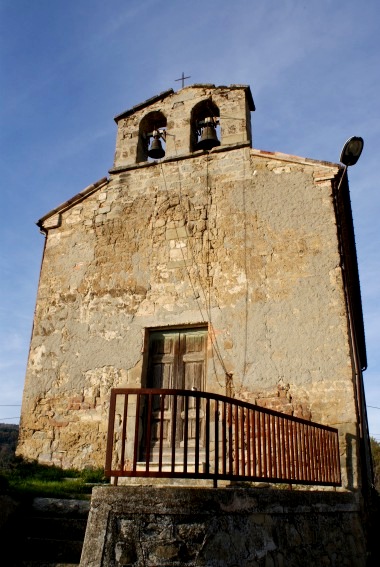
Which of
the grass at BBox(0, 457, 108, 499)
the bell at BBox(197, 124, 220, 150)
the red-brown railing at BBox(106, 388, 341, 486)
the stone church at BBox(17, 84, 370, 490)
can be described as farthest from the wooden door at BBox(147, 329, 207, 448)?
the bell at BBox(197, 124, 220, 150)

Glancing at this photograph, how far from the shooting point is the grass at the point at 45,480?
5.64m

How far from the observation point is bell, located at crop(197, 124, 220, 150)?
29.5 ft

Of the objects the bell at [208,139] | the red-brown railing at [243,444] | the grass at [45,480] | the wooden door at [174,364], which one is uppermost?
the bell at [208,139]

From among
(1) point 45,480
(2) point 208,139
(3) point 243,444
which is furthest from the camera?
(2) point 208,139

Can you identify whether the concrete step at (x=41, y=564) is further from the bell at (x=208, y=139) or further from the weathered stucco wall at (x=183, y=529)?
the bell at (x=208, y=139)

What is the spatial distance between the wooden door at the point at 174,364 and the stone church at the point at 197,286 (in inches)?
1.0

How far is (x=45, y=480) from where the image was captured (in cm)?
709

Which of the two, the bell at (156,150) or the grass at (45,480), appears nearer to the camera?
the grass at (45,480)

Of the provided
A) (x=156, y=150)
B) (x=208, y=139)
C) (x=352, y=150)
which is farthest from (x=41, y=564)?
(x=156, y=150)

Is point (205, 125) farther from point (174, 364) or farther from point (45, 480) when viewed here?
point (45, 480)

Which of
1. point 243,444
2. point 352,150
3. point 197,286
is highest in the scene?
point 352,150

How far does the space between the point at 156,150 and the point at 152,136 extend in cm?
59

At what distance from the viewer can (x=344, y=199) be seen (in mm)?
8562

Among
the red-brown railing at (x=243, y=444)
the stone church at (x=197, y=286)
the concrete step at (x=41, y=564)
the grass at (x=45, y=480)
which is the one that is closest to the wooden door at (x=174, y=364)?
the stone church at (x=197, y=286)
